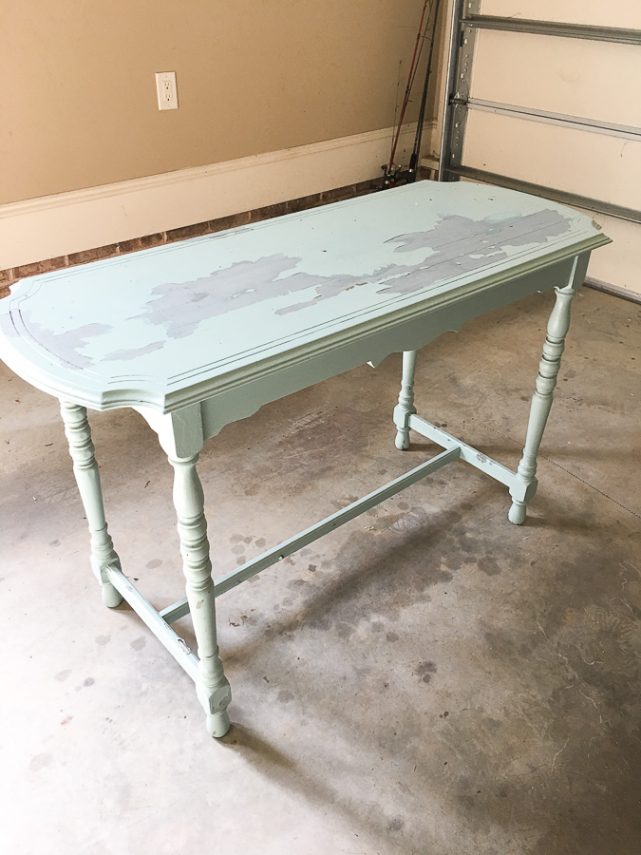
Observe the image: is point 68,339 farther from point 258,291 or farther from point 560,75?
point 560,75

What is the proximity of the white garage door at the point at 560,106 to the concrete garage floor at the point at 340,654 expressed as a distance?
1.30 meters

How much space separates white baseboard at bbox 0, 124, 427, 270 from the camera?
2.91 m

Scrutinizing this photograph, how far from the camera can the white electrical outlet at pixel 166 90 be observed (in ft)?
9.84

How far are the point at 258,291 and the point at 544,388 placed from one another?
869 mm

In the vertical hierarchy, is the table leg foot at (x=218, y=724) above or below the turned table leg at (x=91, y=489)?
below

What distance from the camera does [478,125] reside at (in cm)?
386

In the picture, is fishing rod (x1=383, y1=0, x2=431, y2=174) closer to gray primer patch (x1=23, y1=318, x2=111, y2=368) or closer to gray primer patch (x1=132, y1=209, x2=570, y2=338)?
gray primer patch (x1=132, y1=209, x2=570, y2=338)

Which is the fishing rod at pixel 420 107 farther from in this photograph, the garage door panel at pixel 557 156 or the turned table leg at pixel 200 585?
the turned table leg at pixel 200 585

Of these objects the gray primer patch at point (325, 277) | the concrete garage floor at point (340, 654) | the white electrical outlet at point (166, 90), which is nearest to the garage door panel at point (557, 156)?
the concrete garage floor at point (340, 654)

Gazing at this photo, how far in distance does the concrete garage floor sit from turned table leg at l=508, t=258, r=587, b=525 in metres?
0.10

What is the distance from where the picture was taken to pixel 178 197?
3.25 m

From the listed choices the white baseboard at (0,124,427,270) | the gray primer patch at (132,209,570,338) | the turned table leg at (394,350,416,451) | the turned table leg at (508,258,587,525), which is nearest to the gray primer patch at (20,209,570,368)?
the gray primer patch at (132,209,570,338)

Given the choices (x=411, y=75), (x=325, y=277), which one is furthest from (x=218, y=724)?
(x=411, y=75)

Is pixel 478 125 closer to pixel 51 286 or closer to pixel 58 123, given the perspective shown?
pixel 58 123
